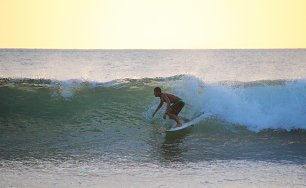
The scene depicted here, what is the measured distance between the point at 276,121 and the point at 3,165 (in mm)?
7378

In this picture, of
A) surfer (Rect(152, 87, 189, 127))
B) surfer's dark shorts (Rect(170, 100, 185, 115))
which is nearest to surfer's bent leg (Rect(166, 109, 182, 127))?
surfer (Rect(152, 87, 189, 127))

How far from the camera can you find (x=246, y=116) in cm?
1274

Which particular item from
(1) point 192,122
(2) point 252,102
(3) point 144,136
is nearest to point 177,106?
(1) point 192,122

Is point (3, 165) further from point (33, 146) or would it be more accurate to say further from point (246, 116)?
point (246, 116)

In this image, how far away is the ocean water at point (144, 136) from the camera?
23.9 ft

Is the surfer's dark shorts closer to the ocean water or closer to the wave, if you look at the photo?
the ocean water

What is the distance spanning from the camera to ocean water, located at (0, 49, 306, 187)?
23.9 ft

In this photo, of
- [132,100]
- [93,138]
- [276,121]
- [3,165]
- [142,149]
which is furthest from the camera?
[132,100]

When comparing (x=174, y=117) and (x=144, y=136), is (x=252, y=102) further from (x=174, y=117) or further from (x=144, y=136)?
(x=144, y=136)

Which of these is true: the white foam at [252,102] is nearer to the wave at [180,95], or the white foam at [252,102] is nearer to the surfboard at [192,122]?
the wave at [180,95]

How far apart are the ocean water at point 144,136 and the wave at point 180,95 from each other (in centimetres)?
3

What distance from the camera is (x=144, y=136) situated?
11.3 metres

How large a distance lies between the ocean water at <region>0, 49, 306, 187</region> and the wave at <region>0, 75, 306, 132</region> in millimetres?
31

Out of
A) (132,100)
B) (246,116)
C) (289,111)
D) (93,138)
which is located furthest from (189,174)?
(132,100)
